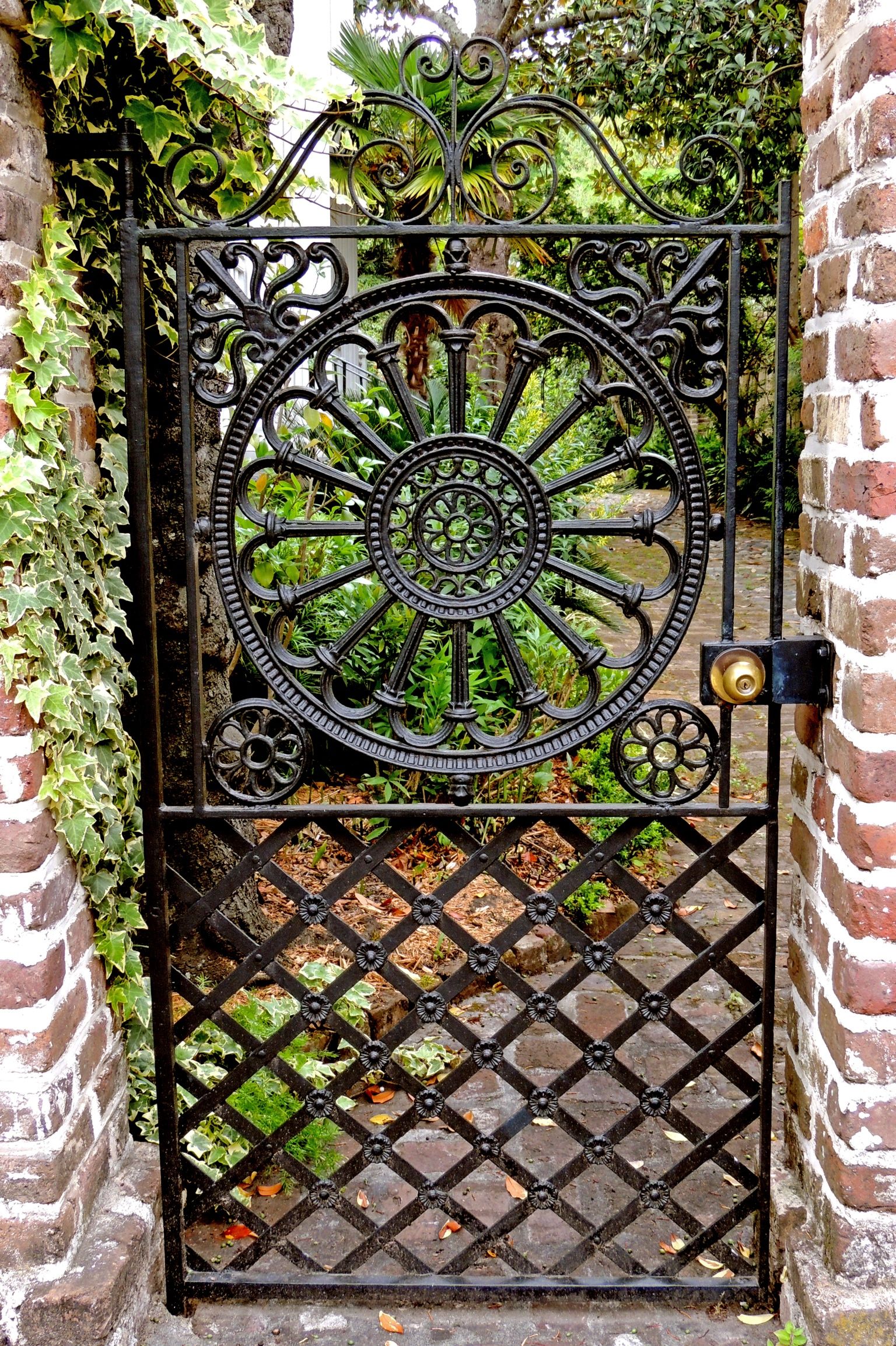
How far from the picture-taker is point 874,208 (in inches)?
70.1

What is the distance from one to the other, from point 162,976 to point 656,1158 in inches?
52.0

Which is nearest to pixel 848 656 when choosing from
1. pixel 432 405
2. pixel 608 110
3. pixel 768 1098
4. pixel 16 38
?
pixel 768 1098

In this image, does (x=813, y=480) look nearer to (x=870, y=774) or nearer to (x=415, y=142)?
(x=870, y=774)

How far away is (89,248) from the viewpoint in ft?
7.01

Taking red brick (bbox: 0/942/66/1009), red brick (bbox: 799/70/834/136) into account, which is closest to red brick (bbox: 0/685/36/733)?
red brick (bbox: 0/942/66/1009)

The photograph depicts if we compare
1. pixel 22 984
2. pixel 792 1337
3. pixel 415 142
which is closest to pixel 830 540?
pixel 792 1337

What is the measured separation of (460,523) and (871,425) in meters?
0.76

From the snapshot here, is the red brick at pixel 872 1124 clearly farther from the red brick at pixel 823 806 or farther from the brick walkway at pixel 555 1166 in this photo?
the brick walkway at pixel 555 1166

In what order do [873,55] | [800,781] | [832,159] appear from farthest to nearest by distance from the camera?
[800,781]
[832,159]
[873,55]

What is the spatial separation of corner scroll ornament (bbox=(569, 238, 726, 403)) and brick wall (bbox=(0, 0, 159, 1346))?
948 millimetres

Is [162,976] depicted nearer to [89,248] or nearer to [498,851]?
[498,851]

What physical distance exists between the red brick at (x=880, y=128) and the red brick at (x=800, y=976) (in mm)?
1426

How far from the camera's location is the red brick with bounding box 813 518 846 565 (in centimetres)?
199

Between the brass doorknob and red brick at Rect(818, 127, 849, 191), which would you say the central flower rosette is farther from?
red brick at Rect(818, 127, 849, 191)
